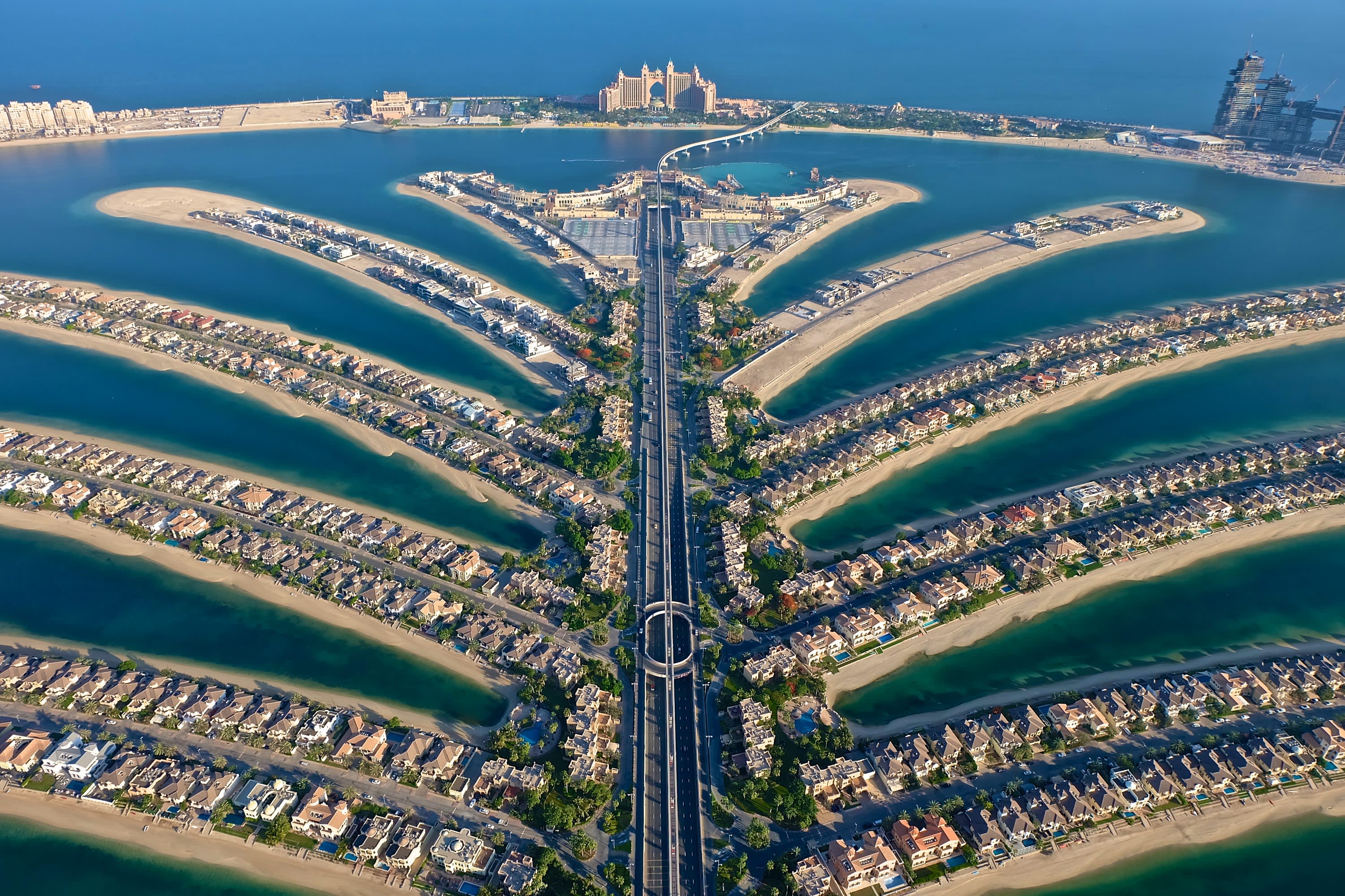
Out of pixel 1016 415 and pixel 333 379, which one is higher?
pixel 333 379

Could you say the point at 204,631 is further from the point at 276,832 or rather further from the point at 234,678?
the point at 276,832

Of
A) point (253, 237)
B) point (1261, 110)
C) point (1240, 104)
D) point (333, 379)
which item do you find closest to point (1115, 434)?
point (333, 379)

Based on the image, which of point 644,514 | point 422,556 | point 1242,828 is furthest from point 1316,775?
point 422,556

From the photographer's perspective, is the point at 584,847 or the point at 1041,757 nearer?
the point at 584,847

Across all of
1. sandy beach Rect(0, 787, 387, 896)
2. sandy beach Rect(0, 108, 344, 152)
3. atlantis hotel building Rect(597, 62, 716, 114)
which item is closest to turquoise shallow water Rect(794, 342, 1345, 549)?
sandy beach Rect(0, 787, 387, 896)

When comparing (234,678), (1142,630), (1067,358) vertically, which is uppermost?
(1067,358)

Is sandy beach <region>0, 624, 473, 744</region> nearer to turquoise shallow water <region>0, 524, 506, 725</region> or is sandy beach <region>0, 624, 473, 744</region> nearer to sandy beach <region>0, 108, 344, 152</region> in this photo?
turquoise shallow water <region>0, 524, 506, 725</region>

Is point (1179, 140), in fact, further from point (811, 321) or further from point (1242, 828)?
point (1242, 828)

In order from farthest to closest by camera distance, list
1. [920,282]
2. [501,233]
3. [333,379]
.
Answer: [501,233]
[920,282]
[333,379]
